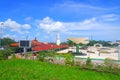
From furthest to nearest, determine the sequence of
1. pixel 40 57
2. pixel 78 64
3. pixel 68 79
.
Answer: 1. pixel 40 57
2. pixel 78 64
3. pixel 68 79

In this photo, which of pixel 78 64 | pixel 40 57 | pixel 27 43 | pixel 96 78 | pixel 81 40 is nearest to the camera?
pixel 96 78

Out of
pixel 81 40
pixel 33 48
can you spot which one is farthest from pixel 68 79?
pixel 81 40

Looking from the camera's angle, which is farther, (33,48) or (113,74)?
(33,48)

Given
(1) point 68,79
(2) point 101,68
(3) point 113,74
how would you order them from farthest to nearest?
(2) point 101,68
(3) point 113,74
(1) point 68,79

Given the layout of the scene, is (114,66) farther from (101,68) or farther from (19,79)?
(19,79)

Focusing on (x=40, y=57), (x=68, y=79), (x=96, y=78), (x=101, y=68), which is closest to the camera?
(x=68, y=79)

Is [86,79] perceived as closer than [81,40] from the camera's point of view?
Yes

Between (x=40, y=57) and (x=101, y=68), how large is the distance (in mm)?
7794

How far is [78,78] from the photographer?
11570 mm

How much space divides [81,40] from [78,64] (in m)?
30.4

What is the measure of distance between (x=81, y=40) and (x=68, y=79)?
1486 inches

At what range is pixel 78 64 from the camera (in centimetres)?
1842

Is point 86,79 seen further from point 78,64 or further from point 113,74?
point 78,64

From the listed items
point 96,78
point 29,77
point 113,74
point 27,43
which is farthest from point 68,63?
point 27,43
